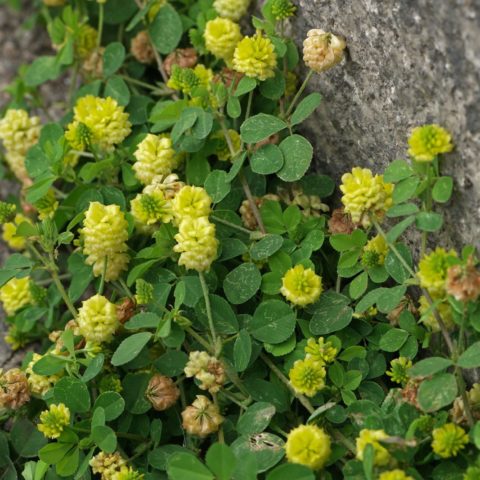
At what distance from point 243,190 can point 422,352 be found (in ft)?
1.84

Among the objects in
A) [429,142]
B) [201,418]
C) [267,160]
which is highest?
[429,142]

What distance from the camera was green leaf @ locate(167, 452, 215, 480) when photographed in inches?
55.7

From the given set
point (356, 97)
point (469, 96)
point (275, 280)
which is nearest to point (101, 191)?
point (275, 280)

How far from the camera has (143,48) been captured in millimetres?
2209

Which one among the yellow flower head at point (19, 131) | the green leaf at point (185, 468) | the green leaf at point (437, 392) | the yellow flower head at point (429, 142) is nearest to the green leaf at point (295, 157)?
the yellow flower head at point (429, 142)

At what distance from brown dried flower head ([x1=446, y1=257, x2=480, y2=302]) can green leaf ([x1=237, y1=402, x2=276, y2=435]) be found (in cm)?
43

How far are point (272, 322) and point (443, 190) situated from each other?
45cm

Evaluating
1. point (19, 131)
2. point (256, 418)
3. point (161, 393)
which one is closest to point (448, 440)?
point (256, 418)

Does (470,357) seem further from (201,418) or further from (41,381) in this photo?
(41,381)

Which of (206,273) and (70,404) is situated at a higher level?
(206,273)

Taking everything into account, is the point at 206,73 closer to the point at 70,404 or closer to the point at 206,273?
the point at 206,273

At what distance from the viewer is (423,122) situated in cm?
155

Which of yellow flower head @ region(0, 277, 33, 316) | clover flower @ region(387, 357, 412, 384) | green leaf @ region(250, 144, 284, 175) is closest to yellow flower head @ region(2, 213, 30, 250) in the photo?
yellow flower head @ region(0, 277, 33, 316)

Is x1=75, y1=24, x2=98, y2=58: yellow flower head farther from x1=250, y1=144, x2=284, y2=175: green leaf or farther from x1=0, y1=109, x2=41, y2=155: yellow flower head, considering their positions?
x1=250, y1=144, x2=284, y2=175: green leaf
